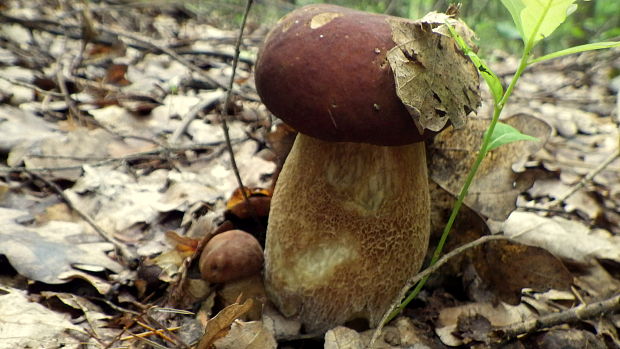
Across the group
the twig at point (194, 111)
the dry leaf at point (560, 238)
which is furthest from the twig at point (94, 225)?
the dry leaf at point (560, 238)

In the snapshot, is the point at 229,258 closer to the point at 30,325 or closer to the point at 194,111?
the point at 30,325

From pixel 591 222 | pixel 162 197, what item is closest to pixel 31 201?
pixel 162 197

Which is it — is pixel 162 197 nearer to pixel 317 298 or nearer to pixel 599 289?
pixel 317 298

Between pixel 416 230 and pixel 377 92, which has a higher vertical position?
pixel 377 92

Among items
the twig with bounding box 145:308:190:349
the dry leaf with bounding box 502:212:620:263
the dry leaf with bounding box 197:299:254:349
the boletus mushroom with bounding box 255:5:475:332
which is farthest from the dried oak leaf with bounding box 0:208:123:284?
the dry leaf with bounding box 502:212:620:263

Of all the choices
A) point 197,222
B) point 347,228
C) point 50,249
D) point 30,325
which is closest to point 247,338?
point 347,228

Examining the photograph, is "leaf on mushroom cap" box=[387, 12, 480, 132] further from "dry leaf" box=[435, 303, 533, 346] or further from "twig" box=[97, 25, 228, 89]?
"twig" box=[97, 25, 228, 89]
